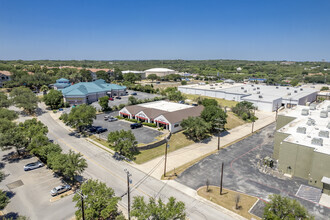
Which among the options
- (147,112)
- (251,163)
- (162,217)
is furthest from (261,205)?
(147,112)

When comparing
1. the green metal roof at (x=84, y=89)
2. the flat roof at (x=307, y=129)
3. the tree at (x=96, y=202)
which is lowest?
the tree at (x=96, y=202)

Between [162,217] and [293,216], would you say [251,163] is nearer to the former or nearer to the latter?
[293,216]

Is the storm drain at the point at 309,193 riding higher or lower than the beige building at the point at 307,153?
lower

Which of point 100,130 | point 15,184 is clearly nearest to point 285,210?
point 15,184

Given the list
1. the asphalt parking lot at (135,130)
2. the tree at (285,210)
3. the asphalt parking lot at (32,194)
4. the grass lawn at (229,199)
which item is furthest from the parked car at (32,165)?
the tree at (285,210)

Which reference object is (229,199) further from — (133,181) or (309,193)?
(133,181)

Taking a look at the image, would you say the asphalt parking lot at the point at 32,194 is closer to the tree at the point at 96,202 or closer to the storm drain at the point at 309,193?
the tree at the point at 96,202

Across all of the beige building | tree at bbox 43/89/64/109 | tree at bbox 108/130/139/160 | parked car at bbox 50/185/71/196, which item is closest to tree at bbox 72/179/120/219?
parked car at bbox 50/185/71/196
